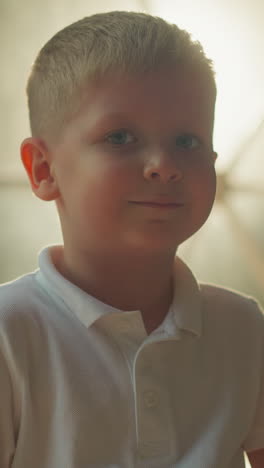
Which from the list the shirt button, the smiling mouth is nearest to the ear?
the smiling mouth

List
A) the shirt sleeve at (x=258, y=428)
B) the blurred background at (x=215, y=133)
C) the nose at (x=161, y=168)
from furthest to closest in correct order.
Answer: the blurred background at (x=215, y=133), the shirt sleeve at (x=258, y=428), the nose at (x=161, y=168)

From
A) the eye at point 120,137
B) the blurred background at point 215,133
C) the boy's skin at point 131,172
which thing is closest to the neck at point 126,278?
the boy's skin at point 131,172

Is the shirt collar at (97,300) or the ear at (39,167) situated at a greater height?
the ear at (39,167)

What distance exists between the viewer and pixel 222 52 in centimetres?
91

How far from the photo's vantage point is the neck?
613 millimetres

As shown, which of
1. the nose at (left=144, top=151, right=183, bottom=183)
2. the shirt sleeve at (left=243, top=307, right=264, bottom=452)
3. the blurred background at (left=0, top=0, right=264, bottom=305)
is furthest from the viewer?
the blurred background at (left=0, top=0, right=264, bottom=305)

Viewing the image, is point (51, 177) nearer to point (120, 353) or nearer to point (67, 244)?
point (67, 244)

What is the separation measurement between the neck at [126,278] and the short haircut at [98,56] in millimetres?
134

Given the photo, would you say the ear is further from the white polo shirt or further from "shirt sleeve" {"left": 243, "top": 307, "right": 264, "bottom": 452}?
"shirt sleeve" {"left": 243, "top": 307, "right": 264, "bottom": 452}

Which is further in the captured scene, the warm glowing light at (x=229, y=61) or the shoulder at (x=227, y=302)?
the warm glowing light at (x=229, y=61)

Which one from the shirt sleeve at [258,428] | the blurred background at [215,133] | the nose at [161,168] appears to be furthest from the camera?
the blurred background at [215,133]

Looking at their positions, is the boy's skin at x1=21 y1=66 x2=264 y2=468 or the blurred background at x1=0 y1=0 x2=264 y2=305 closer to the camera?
the boy's skin at x1=21 y1=66 x2=264 y2=468

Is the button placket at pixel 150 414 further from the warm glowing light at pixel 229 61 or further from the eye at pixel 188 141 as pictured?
the warm glowing light at pixel 229 61

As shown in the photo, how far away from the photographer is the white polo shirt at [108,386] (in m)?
0.56
